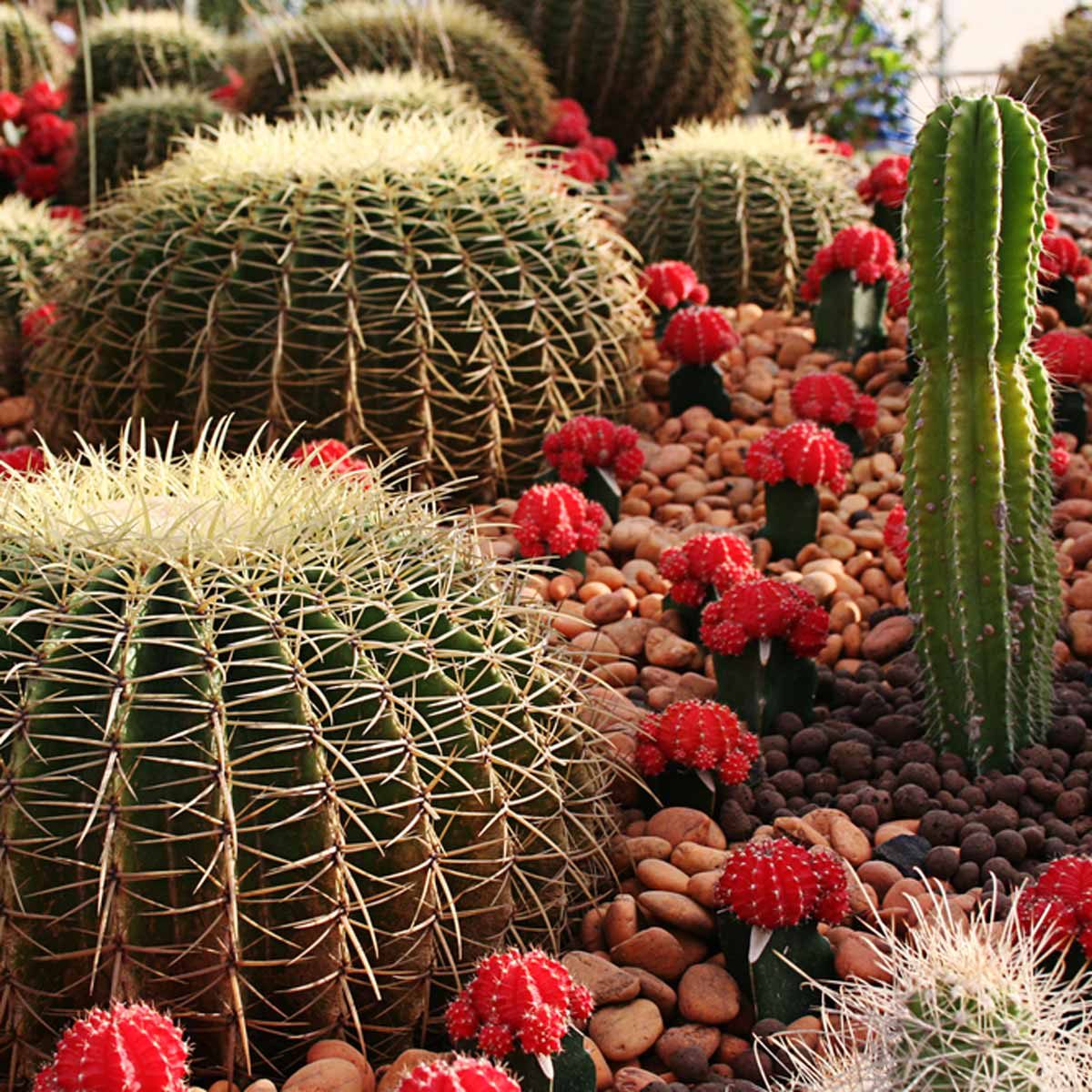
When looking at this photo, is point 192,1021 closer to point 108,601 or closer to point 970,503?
point 108,601

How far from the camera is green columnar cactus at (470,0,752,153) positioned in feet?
26.0

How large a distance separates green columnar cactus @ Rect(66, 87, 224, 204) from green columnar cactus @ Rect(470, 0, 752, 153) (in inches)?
74.4

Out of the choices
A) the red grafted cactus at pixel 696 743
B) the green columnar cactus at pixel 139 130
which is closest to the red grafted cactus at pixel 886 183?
the red grafted cactus at pixel 696 743

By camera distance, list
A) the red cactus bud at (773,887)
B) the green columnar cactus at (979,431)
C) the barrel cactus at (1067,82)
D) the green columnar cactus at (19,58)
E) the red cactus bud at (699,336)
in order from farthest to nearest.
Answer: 1. the green columnar cactus at (19,58)
2. the barrel cactus at (1067,82)
3. the red cactus bud at (699,336)
4. the green columnar cactus at (979,431)
5. the red cactus bud at (773,887)

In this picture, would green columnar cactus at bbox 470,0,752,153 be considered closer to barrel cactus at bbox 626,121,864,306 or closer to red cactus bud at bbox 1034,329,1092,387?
barrel cactus at bbox 626,121,864,306

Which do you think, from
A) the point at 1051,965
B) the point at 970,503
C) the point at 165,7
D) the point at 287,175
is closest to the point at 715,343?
the point at 287,175

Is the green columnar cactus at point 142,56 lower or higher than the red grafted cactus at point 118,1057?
higher

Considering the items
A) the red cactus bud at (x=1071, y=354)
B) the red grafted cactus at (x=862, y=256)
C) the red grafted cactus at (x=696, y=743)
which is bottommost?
the red grafted cactus at (x=696, y=743)

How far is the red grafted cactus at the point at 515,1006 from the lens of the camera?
1957mm

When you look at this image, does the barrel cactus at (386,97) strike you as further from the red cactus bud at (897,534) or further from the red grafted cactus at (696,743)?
the red grafted cactus at (696,743)

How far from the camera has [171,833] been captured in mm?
2043

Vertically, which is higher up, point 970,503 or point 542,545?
point 970,503

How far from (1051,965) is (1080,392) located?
2.26 metres

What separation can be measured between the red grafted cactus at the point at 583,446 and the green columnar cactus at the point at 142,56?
206 inches
